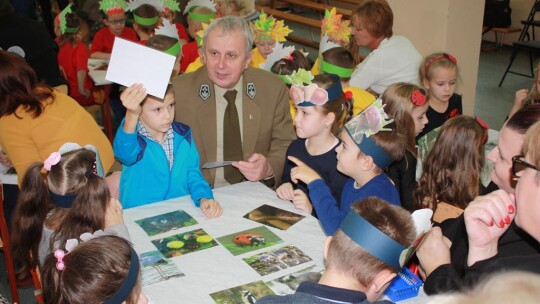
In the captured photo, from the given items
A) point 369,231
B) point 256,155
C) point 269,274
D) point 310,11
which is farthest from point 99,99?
point 310,11

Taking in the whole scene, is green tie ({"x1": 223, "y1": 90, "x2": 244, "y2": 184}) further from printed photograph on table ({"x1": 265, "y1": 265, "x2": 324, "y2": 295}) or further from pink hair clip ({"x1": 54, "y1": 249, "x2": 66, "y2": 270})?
pink hair clip ({"x1": 54, "y1": 249, "x2": 66, "y2": 270})

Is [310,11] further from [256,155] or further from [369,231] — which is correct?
[369,231]

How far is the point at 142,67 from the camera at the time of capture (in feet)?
8.57

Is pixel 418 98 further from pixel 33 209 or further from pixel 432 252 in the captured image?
pixel 33 209

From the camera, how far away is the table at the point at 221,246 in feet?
7.20

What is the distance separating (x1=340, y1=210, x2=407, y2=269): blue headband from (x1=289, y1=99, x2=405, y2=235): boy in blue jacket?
2.53 feet

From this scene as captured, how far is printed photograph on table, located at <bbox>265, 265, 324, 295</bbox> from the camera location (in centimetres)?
219

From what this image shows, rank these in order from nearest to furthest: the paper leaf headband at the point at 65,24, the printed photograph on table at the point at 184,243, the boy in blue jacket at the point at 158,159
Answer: the printed photograph on table at the point at 184,243, the boy in blue jacket at the point at 158,159, the paper leaf headband at the point at 65,24

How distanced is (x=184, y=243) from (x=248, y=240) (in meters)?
0.28

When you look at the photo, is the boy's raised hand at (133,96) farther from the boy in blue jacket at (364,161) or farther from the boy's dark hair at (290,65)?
the boy's dark hair at (290,65)

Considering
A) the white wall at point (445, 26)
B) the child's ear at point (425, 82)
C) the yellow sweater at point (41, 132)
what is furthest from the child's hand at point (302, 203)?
the white wall at point (445, 26)

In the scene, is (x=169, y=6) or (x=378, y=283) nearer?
(x=378, y=283)

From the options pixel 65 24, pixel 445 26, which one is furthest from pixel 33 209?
pixel 445 26

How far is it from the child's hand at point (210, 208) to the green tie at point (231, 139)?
622 millimetres
